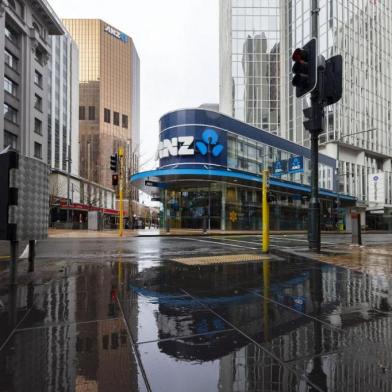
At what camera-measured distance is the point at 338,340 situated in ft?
9.52

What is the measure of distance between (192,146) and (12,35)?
1248 inches

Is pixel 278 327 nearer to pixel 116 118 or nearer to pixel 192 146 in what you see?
pixel 192 146

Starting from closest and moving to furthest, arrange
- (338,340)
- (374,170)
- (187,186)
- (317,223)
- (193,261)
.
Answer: (338,340), (193,261), (317,223), (187,186), (374,170)

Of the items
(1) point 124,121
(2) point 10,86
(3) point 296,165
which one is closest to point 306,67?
(3) point 296,165

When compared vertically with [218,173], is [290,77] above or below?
above

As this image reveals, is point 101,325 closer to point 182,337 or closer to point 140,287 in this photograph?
point 182,337

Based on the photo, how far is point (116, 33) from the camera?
143000 mm

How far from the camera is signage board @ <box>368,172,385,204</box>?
54912 millimetres

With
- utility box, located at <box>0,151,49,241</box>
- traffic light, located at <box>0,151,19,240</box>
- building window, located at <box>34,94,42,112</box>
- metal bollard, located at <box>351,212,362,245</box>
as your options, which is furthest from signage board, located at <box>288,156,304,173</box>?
building window, located at <box>34,94,42,112</box>

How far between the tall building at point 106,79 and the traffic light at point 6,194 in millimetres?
107044

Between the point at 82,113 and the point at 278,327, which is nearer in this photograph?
the point at 278,327

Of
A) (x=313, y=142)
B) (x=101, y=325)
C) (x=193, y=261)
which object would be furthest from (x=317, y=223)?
(x=101, y=325)

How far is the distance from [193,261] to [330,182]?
4838 cm

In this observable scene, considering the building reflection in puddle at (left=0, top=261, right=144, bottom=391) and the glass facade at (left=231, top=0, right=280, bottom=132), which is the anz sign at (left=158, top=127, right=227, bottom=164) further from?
the glass facade at (left=231, top=0, right=280, bottom=132)
